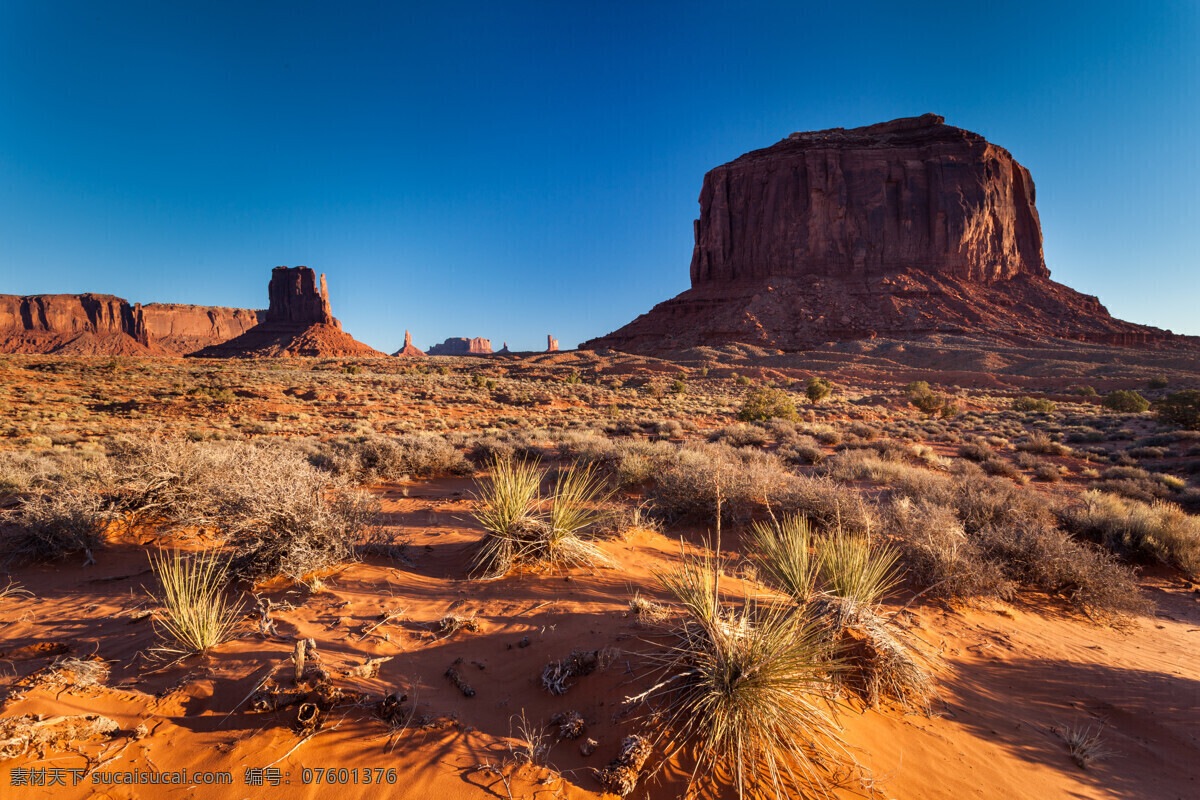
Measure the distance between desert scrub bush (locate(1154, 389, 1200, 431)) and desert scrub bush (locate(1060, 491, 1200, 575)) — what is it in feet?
48.1

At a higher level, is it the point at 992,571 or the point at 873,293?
the point at 873,293

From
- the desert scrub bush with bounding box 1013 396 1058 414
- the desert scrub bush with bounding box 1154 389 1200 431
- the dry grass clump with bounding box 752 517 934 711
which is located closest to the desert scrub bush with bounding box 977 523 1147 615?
the dry grass clump with bounding box 752 517 934 711

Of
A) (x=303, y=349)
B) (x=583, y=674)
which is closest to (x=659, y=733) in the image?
(x=583, y=674)

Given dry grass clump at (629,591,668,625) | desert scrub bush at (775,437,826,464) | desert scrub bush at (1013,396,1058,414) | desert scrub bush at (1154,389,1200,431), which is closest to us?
dry grass clump at (629,591,668,625)

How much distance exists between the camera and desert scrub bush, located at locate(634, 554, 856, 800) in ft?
7.52

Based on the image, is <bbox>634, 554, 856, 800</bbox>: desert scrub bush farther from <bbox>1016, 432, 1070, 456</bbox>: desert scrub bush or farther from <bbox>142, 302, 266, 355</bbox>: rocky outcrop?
<bbox>142, 302, 266, 355</bbox>: rocky outcrop

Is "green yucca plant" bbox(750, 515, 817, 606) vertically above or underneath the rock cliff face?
underneath

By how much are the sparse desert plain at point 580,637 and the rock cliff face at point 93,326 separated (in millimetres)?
142310

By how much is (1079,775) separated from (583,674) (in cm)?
288

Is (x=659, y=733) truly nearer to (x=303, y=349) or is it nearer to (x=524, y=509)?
(x=524, y=509)

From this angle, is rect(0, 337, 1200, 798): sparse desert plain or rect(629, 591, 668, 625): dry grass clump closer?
rect(0, 337, 1200, 798): sparse desert plain

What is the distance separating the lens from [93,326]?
11225 cm

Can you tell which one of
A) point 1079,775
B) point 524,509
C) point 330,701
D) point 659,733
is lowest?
point 1079,775

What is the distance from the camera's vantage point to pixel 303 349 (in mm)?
86562
